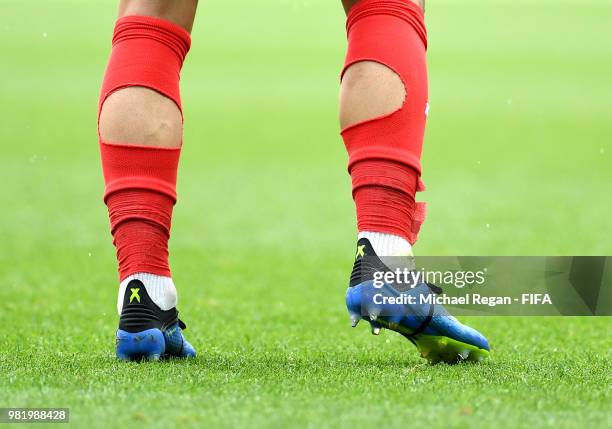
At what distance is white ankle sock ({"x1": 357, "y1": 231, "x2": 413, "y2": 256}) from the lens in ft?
5.89

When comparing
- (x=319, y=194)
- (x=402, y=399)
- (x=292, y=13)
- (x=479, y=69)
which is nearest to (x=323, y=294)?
(x=402, y=399)

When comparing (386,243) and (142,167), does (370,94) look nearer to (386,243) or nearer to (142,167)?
(386,243)

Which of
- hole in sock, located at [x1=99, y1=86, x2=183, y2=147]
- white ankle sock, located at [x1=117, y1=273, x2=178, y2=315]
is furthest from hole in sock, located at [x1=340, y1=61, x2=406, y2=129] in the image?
white ankle sock, located at [x1=117, y1=273, x2=178, y2=315]

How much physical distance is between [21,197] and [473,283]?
4.55m

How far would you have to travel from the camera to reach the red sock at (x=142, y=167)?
190cm

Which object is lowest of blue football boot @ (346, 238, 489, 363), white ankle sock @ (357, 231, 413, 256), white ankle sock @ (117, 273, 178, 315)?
blue football boot @ (346, 238, 489, 363)

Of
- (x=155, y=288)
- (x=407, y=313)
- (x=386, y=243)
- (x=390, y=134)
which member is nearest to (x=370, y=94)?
(x=390, y=134)

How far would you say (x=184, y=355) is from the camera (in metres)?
1.99

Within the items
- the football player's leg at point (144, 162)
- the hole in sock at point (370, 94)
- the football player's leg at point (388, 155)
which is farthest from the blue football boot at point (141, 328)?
the hole in sock at point (370, 94)

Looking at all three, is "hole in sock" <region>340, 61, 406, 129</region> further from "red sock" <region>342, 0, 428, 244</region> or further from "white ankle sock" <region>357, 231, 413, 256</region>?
"white ankle sock" <region>357, 231, 413, 256</region>

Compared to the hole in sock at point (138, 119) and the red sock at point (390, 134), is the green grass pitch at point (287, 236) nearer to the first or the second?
the red sock at point (390, 134)

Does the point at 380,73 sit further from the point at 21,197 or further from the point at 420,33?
the point at 21,197

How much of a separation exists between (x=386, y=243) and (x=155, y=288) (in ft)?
1.38

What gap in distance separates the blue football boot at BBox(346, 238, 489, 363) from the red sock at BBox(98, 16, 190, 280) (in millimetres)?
365
